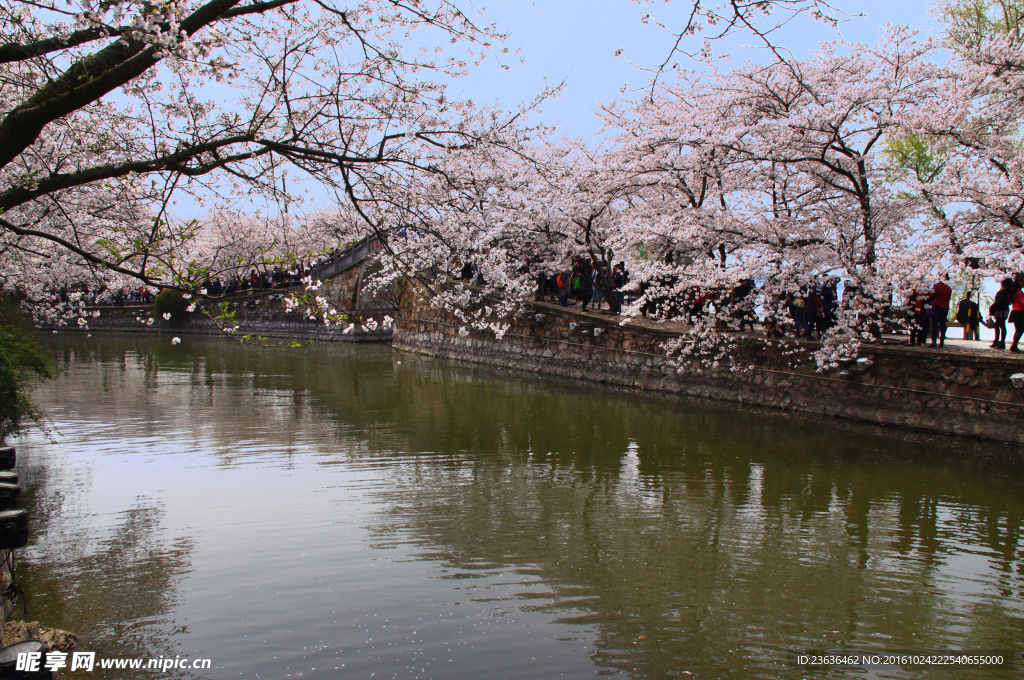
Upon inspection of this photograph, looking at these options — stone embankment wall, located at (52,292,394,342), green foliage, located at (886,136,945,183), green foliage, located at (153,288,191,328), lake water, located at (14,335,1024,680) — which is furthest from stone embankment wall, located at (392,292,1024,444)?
green foliage, located at (153,288,191,328)

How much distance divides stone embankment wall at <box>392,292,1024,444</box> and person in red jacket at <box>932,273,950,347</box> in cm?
82

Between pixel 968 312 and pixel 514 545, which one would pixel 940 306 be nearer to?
pixel 968 312

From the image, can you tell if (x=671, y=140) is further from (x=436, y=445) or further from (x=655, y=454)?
(x=436, y=445)

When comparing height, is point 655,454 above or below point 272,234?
below

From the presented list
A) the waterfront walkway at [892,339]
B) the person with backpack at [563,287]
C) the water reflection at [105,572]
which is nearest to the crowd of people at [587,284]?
the person with backpack at [563,287]

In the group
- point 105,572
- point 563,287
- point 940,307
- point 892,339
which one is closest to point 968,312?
point 940,307

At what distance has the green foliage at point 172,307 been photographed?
104ft

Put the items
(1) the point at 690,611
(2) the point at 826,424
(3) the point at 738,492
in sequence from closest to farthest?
(1) the point at 690,611
(3) the point at 738,492
(2) the point at 826,424

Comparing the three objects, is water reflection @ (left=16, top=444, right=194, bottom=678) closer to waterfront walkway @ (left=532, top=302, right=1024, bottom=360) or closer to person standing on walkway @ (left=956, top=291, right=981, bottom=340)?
waterfront walkway @ (left=532, top=302, right=1024, bottom=360)

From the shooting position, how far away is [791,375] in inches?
550

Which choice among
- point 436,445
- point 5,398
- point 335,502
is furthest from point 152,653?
point 436,445

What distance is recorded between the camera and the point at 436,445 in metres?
10.4

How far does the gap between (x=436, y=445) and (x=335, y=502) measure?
323 centimetres

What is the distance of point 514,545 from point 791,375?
9.76m
